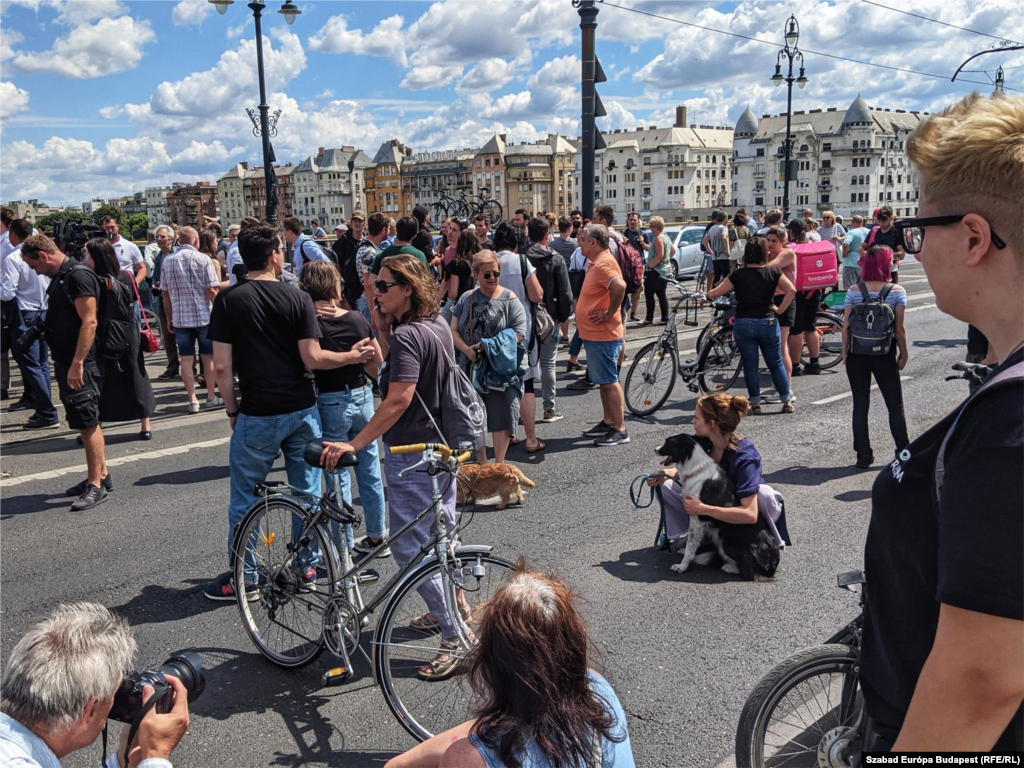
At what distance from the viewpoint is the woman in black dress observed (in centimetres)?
688

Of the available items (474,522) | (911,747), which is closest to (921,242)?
(911,747)

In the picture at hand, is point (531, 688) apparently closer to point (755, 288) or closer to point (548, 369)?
point (548, 369)

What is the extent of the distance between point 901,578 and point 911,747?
0.28 meters

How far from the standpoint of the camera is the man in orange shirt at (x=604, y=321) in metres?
7.82

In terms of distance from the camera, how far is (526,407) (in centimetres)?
772

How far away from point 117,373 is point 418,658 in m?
4.75

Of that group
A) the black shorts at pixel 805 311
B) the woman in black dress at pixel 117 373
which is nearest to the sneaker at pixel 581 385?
the black shorts at pixel 805 311

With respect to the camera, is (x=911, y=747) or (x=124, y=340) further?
(x=124, y=340)

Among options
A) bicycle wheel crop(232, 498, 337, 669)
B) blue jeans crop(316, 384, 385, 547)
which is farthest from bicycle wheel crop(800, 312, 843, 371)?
bicycle wheel crop(232, 498, 337, 669)

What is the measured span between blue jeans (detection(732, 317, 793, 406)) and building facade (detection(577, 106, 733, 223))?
493ft

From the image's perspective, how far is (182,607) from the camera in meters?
4.75

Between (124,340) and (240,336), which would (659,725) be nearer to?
(240,336)

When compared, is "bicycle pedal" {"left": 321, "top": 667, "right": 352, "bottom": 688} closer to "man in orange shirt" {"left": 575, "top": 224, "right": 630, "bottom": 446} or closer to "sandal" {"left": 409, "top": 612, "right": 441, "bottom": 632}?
"sandal" {"left": 409, "top": 612, "right": 441, "bottom": 632}

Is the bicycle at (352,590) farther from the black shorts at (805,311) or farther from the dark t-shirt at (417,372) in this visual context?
the black shorts at (805,311)
